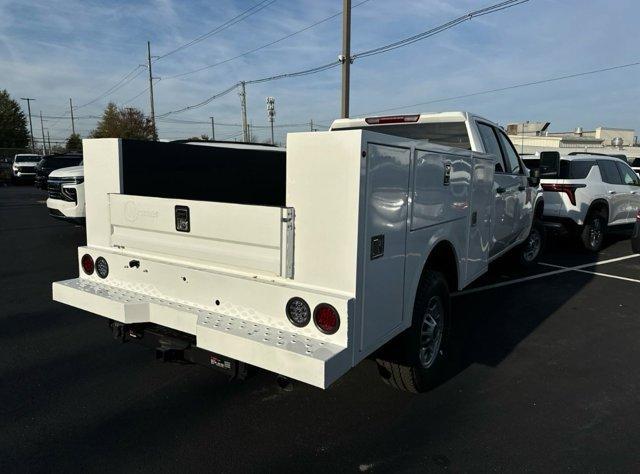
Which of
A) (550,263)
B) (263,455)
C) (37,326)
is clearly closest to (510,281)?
(550,263)

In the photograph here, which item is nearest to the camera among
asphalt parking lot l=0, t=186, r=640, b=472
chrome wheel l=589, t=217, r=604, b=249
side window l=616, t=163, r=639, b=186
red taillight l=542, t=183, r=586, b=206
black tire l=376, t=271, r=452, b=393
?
asphalt parking lot l=0, t=186, r=640, b=472

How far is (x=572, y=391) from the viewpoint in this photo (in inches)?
148

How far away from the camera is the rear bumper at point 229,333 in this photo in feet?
7.66

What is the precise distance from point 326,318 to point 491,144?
3.76 metres

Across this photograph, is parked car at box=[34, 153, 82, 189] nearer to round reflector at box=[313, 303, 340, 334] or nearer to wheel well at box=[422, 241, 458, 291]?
wheel well at box=[422, 241, 458, 291]

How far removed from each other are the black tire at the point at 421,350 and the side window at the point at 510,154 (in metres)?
2.96

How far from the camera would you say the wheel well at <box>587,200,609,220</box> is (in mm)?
9250

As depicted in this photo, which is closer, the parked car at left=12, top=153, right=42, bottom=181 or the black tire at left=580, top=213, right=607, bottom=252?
the black tire at left=580, top=213, right=607, bottom=252

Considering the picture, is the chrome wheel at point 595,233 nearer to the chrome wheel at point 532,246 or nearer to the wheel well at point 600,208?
the wheel well at point 600,208

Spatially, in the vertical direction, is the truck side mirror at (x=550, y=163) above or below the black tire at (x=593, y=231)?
above

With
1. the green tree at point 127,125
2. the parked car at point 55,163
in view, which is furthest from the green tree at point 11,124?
the parked car at point 55,163

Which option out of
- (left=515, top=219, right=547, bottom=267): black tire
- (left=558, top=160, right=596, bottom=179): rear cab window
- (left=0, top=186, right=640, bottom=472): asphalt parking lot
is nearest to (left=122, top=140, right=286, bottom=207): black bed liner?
(left=0, top=186, right=640, bottom=472): asphalt parking lot

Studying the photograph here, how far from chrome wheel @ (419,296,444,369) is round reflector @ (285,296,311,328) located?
1.13 m

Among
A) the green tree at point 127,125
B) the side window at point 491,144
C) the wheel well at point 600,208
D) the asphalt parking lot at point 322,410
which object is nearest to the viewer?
the asphalt parking lot at point 322,410
